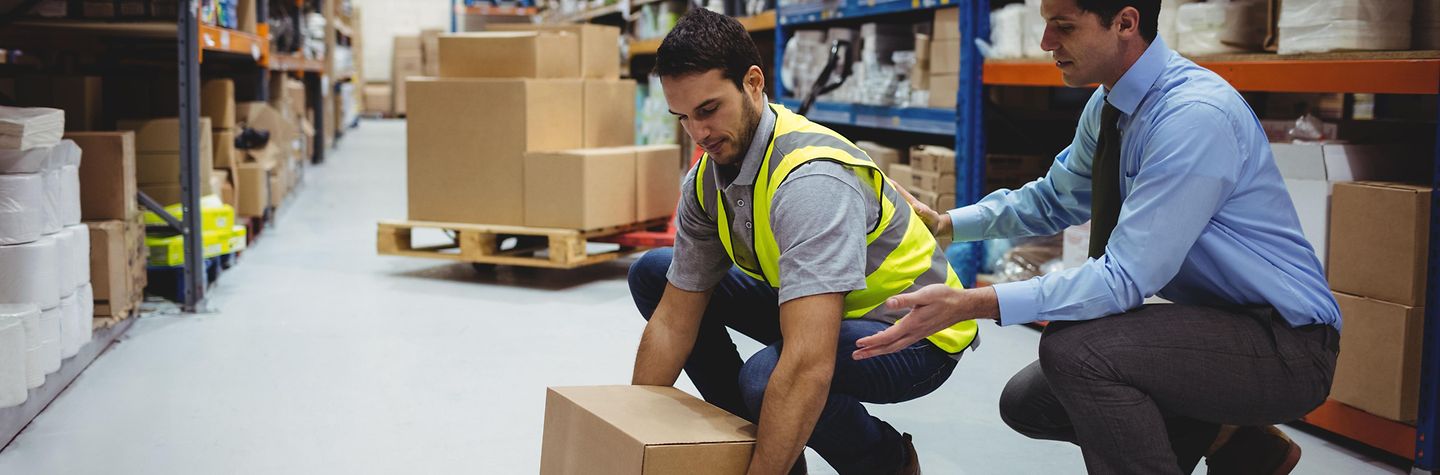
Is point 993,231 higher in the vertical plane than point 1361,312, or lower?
higher

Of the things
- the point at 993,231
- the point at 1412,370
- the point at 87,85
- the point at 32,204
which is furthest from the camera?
the point at 87,85

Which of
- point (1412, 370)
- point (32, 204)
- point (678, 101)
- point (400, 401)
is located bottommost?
point (400, 401)

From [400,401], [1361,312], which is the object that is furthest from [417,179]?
[1361,312]

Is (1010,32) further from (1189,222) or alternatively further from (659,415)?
(659,415)

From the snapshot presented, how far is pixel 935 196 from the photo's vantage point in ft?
15.8

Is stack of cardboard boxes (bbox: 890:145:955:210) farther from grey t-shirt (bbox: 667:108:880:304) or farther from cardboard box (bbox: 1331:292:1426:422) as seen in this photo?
grey t-shirt (bbox: 667:108:880:304)

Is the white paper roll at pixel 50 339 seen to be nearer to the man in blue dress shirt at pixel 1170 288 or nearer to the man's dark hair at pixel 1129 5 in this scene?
the man in blue dress shirt at pixel 1170 288

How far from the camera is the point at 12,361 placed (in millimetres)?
2869

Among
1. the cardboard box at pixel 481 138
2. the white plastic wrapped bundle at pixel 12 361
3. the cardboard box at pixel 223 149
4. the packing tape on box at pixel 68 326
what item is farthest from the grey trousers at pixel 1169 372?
the cardboard box at pixel 223 149

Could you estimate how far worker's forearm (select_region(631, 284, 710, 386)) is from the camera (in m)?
2.29

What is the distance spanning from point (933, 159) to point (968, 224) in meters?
2.54

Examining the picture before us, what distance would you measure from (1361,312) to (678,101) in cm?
187

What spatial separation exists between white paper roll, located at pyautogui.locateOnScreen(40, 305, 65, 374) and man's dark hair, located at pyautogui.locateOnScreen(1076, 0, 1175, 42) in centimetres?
276

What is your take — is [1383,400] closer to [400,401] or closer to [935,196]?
[935,196]
